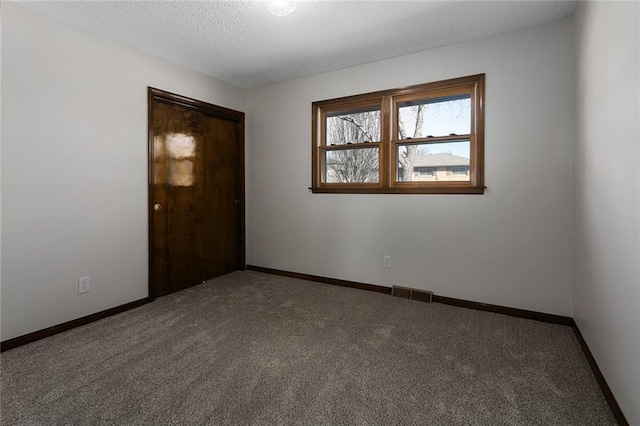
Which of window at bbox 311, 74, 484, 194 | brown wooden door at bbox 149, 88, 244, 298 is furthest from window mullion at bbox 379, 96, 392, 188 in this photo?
brown wooden door at bbox 149, 88, 244, 298

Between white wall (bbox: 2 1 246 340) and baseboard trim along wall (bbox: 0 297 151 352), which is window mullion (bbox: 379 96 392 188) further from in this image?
baseboard trim along wall (bbox: 0 297 151 352)

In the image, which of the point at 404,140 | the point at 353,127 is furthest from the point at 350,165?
the point at 404,140

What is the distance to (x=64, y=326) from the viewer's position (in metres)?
2.48

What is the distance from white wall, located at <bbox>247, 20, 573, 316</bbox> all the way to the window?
94 mm

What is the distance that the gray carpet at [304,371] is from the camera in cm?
154

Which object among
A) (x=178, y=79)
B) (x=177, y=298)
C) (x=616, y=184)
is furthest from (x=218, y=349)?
(x=178, y=79)

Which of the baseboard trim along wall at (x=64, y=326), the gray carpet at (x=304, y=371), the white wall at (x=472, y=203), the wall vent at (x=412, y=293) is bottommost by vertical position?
the gray carpet at (x=304, y=371)

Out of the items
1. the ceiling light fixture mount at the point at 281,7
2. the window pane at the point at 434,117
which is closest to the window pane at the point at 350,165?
the window pane at the point at 434,117

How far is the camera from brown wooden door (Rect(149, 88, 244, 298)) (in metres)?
3.23

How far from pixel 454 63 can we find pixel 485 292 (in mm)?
2163

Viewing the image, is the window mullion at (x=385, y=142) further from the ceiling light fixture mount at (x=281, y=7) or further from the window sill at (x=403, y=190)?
the ceiling light fixture mount at (x=281, y=7)

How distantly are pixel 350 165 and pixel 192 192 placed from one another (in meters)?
1.87

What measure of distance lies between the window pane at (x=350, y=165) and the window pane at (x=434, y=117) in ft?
1.39

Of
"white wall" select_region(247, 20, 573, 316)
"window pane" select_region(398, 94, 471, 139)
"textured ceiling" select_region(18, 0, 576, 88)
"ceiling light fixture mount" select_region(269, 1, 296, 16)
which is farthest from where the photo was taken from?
"window pane" select_region(398, 94, 471, 139)
